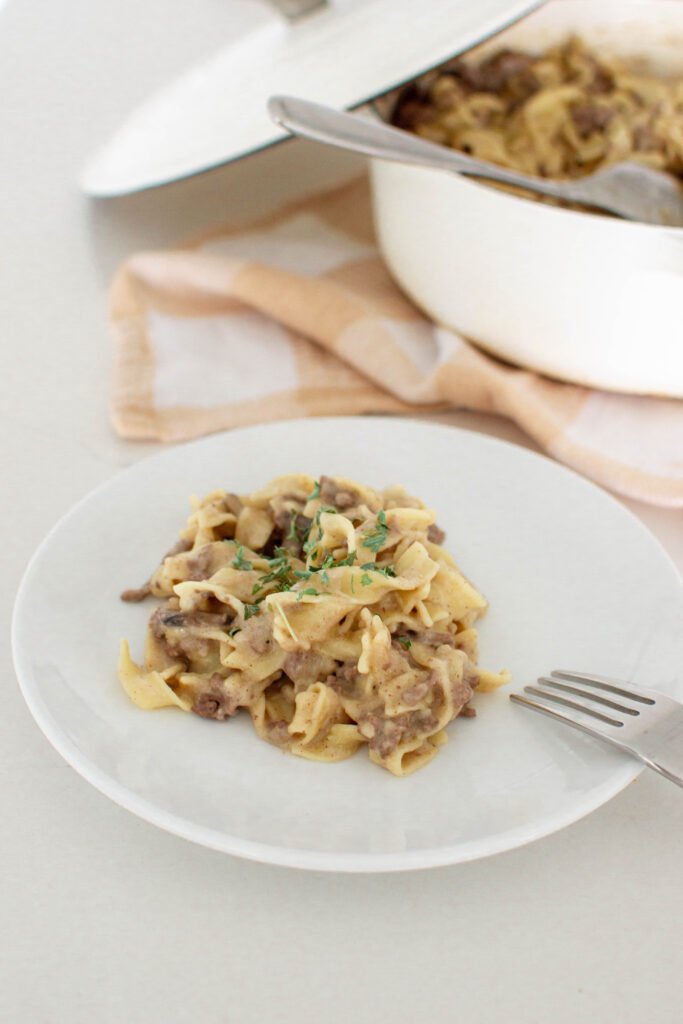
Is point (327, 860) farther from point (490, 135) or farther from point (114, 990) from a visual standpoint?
point (490, 135)

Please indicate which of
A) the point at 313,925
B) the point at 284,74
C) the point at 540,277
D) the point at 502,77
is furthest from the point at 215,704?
the point at 502,77

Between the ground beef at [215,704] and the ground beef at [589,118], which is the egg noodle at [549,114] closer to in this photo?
the ground beef at [589,118]

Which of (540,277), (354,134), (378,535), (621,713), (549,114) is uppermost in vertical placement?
(354,134)

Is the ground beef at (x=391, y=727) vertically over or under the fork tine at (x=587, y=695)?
over

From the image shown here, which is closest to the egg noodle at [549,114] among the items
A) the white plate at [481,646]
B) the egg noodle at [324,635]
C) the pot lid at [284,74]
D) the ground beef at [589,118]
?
the ground beef at [589,118]

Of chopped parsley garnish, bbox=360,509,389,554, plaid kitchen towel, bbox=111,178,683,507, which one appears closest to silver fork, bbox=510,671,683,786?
chopped parsley garnish, bbox=360,509,389,554

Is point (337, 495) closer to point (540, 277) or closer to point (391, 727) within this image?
point (391, 727)
